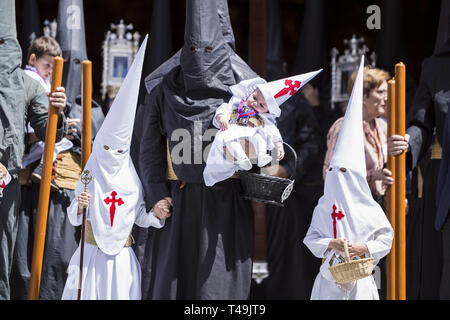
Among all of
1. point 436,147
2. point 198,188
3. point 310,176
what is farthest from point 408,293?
point 198,188

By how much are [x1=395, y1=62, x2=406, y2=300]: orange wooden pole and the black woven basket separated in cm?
72

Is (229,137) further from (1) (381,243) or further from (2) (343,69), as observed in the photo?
(2) (343,69)

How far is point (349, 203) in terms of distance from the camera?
4.79m

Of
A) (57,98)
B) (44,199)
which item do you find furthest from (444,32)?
(44,199)

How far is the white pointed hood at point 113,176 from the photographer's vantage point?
16.1 ft

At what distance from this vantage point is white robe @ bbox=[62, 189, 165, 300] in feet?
16.1

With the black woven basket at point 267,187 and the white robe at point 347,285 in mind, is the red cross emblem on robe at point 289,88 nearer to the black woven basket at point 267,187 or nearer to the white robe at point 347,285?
the black woven basket at point 267,187

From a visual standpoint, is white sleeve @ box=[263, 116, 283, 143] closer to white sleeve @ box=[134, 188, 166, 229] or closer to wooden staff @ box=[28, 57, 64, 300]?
white sleeve @ box=[134, 188, 166, 229]

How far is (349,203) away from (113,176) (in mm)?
1400

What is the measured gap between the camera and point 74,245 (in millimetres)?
Result: 6254

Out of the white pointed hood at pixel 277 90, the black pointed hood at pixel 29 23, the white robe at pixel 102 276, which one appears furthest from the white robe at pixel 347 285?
the black pointed hood at pixel 29 23

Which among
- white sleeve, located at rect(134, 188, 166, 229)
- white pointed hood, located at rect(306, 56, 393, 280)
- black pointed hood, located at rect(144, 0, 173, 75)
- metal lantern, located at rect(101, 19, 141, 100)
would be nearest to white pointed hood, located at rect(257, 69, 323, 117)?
white pointed hood, located at rect(306, 56, 393, 280)

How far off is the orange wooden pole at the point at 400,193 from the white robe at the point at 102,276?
1.57 metres
